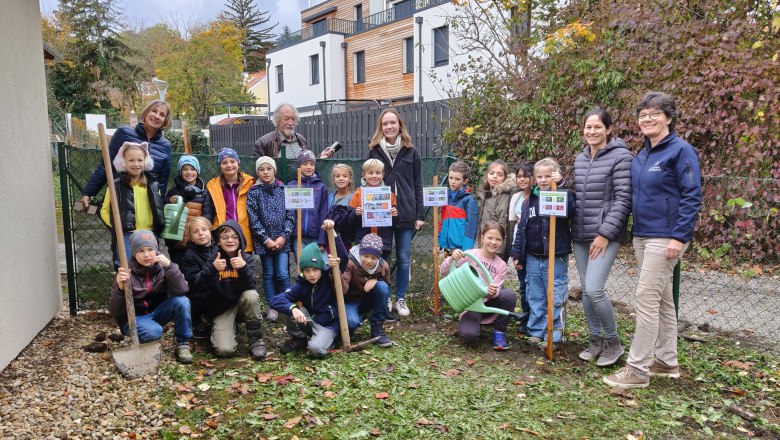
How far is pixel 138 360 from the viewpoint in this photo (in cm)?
387

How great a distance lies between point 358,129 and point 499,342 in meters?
10.7

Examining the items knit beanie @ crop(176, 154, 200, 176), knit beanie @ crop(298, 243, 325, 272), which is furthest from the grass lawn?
knit beanie @ crop(176, 154, 200, 176)

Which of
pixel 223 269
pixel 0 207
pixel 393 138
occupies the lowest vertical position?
pixel 223 269

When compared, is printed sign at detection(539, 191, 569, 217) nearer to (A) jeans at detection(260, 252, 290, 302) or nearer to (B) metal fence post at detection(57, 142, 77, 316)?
(A) jeans at detection(260, 252, 290, 302)

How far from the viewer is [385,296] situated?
4.61 metres

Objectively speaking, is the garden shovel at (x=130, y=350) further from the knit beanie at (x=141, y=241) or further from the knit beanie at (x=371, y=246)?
the knit beanie at (x=371, y=246)

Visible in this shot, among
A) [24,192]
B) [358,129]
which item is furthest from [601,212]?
[358,129]

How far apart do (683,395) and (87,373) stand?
4.08 m

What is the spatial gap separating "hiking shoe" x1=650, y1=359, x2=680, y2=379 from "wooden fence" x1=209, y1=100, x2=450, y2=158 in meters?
6.01

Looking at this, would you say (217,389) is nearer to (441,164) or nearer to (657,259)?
(657,259)

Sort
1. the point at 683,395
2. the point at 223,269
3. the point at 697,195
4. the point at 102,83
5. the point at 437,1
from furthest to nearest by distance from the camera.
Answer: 1. the point at 102,83
2. the point at 437,1
3. the point at 223,269
4. the point at 683,395
5. the point at 697,195

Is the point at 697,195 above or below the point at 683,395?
above

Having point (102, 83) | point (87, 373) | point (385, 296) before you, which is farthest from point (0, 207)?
point (102, 83)

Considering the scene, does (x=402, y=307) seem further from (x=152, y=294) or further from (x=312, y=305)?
(x=152, y=294)
